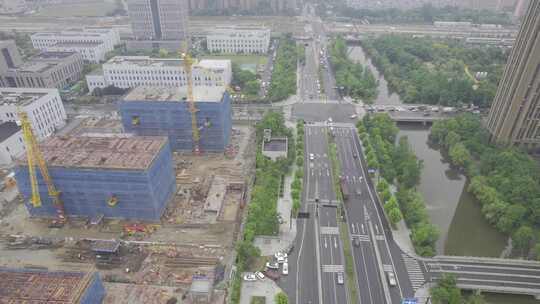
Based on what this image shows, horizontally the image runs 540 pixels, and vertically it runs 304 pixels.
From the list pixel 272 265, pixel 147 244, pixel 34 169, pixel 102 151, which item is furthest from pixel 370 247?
pixel 34 169

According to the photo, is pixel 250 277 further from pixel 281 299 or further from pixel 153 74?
pixel 153 74

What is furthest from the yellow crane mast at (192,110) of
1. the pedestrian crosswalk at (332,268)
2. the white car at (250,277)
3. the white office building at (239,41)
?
the white office building at (239,41)

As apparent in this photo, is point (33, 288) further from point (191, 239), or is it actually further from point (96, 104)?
point (96, 104)

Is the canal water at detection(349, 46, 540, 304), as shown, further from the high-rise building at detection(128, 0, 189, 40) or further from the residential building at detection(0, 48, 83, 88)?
the residential building at detection(0, 48, 83, 88)

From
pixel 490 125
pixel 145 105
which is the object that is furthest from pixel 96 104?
pixel 490 125

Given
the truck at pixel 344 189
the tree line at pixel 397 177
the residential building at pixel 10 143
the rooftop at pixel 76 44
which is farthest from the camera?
the rooftop at pixel 76 44

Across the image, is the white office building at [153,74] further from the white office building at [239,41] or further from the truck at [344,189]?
the truck at [344,189]
